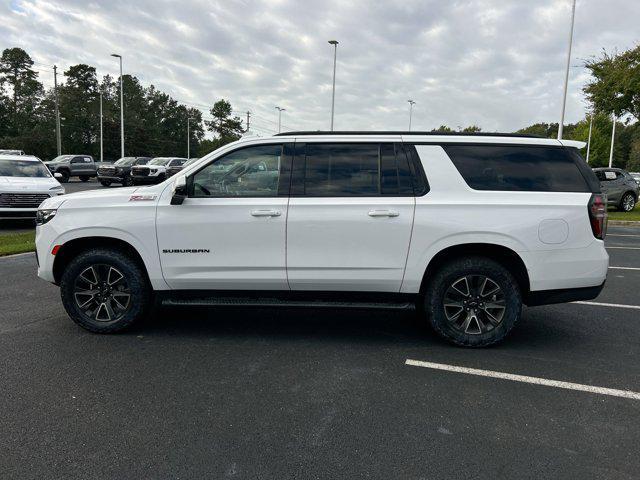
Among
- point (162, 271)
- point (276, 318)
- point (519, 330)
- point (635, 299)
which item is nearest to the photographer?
point (162, 271)

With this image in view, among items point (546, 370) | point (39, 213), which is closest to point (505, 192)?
point (546, 370)

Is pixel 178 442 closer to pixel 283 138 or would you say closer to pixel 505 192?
pixel 283 138

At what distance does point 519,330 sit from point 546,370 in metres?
1.09

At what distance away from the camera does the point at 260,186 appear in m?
4.45

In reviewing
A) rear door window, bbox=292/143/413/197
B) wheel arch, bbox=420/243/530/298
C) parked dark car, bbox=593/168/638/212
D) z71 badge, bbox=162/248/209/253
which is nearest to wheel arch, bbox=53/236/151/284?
z71 badge, bbox=162/248/209/253

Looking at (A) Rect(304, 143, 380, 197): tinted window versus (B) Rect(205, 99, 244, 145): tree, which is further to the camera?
(B) Rect(205, 99, 244, 145): tree

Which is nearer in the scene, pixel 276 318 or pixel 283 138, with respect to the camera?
pixel 283 138

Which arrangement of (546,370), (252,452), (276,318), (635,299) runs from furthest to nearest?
(635,299) → (276,318) → (546,370) → (252,452)

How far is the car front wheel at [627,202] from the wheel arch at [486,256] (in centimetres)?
1789

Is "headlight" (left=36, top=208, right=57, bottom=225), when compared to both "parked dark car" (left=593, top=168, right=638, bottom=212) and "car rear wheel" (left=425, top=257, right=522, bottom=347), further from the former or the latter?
"parked dark car" (left=593, top=168, right=638, bottom=212)

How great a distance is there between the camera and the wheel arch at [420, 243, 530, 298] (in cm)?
431

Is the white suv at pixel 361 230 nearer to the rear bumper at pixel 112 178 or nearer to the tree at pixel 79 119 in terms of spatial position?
the rear bumper at pixel 112 178

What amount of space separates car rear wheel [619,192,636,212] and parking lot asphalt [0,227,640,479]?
16653 millimetres

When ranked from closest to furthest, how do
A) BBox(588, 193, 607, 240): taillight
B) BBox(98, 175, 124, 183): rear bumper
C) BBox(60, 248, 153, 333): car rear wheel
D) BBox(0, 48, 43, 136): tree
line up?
BBox(588, 193, 607, 240): taillight, BBox(60, 248, 153, 333): car rear wheel, BBox(98, 175, 124, 183): rear bumper, BBox(0, 48, 43, 136): tree
